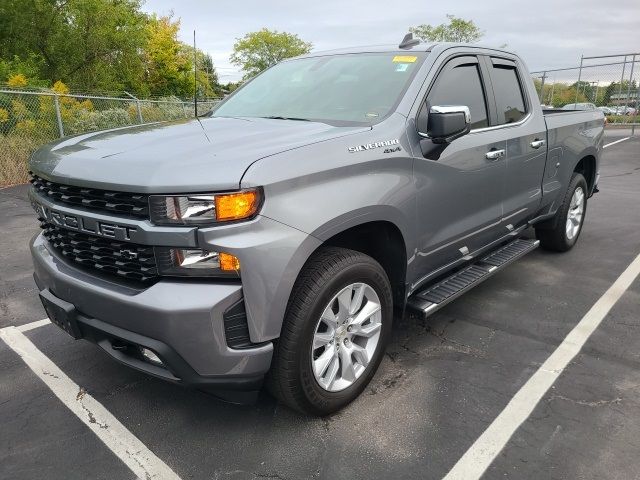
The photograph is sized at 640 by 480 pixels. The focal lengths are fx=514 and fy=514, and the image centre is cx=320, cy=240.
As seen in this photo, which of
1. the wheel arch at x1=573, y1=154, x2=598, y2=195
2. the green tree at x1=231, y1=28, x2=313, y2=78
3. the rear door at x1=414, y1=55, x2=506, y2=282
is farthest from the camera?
the green tree at x1=231, y1=28, x2=313, y2=78

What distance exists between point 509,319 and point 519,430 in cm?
140

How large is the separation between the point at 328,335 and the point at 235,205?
863 mm

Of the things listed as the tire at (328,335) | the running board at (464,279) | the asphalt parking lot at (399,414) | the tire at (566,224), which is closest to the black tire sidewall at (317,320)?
the tire at (328,335)

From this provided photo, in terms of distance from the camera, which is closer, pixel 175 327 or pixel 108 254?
A: pixel 175 327

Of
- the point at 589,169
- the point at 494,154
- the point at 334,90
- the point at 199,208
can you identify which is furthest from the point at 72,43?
the point at 199,208

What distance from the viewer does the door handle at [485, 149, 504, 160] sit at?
3523 millimetres

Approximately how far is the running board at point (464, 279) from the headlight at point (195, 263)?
56.2 inches

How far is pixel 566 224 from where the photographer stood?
5168 mm

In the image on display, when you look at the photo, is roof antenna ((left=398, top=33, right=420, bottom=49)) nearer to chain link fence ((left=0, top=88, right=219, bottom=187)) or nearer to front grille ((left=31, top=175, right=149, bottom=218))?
front grille ((left=31, top=175, right=149, bottom=218))

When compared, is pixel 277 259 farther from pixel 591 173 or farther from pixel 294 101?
Result: pixel 591 173

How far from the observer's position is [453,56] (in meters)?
3.45

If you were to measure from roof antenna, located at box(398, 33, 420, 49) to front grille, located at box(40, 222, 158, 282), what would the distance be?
7.69ft

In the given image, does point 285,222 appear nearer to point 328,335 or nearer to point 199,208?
point 199,208

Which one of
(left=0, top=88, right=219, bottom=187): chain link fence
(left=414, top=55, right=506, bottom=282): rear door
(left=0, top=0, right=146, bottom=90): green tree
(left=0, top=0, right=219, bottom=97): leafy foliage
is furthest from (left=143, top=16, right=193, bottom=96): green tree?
(left=414, top=55, right=506, bottom=282): rear door
